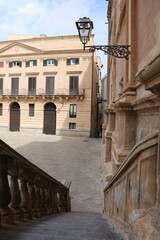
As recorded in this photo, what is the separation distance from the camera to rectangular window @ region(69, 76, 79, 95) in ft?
78.3

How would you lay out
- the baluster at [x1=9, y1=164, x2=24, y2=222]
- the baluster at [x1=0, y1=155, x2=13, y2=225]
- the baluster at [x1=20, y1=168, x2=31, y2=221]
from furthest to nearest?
1. the baluster at [x1=20, y1=168, x2=31, y2=221]
2. the baluster at [x1=9, y1=164, x2=24, y2=222]
3. the baluster at [x1=0, y1=155, x2=13, y2=225]

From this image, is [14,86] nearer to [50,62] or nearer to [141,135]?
[50,62]

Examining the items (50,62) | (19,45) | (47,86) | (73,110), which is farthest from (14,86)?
(73,110)

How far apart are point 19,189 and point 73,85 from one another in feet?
72.3

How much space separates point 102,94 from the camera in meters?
34.5

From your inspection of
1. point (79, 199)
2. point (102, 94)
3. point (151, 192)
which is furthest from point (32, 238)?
point (102, 94)

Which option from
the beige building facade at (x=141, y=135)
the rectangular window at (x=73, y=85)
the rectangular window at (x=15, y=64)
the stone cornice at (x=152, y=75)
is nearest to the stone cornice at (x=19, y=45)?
the rectangular window at (x=15, y=64)

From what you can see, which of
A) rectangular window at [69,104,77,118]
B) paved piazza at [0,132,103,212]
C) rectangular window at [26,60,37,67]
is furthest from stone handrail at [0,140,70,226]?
rectangular window at [26,60,37,67]

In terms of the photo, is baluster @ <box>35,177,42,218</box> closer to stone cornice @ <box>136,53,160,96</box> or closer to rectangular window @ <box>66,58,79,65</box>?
stone cornice @ <box>136,53,160,96</box>

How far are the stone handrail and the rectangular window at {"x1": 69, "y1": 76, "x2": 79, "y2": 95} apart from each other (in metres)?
20.3

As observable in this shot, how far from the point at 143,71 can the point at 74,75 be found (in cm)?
2337

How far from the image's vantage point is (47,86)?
24750 mm

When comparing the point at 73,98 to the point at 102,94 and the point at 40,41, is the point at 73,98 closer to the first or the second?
the point at 40,41

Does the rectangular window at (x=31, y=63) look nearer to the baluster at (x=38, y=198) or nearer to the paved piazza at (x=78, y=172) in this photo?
the paved piazza at (x=78, y=172)
